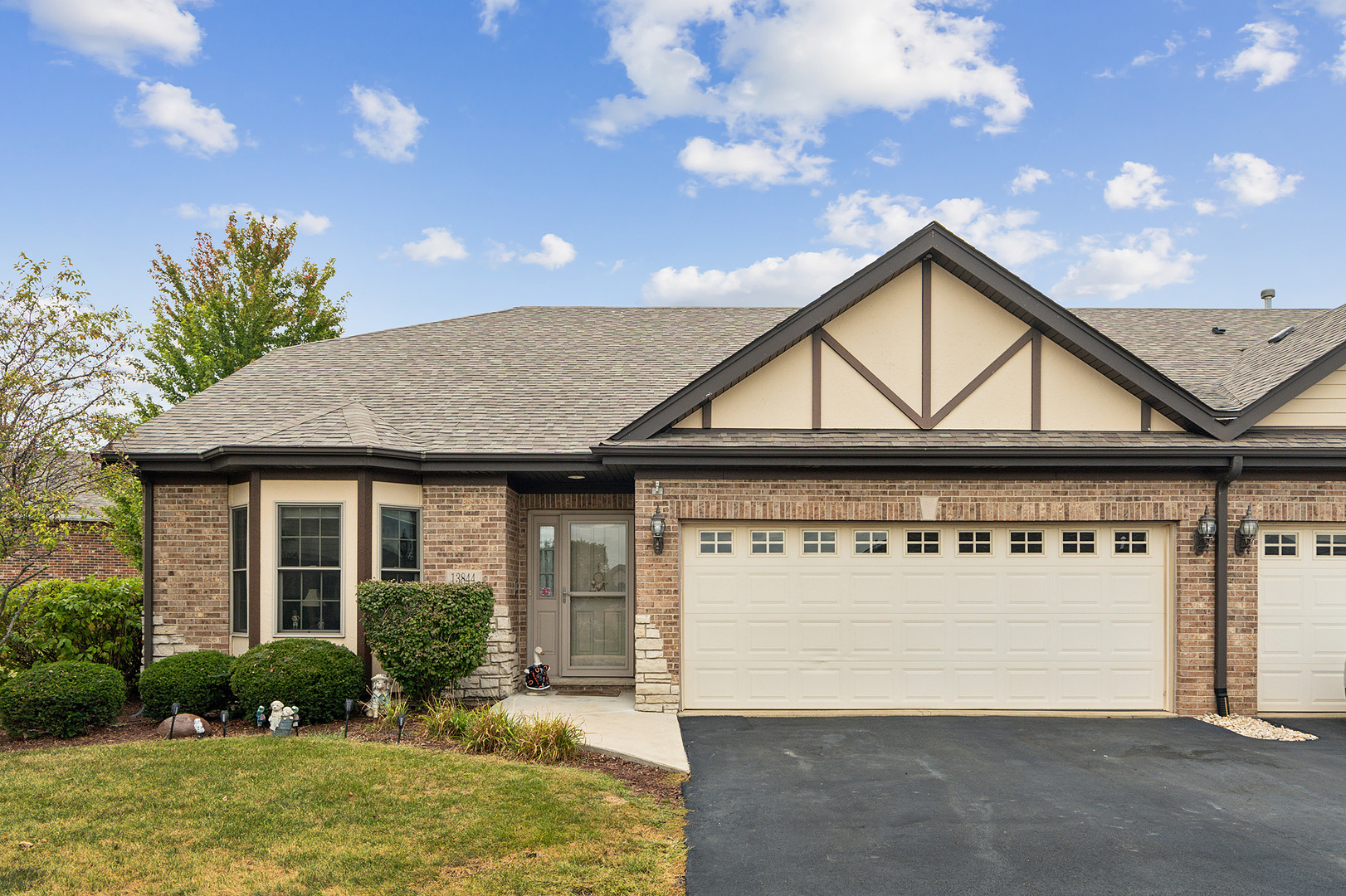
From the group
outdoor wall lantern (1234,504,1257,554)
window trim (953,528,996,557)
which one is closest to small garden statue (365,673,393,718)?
→ window trim (953,528,996,557)

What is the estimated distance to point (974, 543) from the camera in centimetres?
942

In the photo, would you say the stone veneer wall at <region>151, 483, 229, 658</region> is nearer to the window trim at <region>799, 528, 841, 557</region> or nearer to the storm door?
the storm door

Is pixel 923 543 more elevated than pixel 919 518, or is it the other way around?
pixel 919 518

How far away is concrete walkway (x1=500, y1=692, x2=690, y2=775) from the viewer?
7238 millimetres

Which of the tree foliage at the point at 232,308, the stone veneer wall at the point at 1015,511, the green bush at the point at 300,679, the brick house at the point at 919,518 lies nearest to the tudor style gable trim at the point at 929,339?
the brick house at the point at 919,518

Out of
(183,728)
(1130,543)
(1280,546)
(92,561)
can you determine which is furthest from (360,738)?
(92,561)

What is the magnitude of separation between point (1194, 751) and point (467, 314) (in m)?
13.7

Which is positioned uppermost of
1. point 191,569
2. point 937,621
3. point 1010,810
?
point 191,569

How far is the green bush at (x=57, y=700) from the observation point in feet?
25.7

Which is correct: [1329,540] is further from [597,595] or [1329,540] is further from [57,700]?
[57,700]

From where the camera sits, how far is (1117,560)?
9.34 m

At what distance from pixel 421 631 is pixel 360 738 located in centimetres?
125

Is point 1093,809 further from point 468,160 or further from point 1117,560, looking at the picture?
point 468,160

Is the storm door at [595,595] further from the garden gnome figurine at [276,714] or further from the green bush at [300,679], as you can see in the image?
the garden gnome figurine at [276,714]
